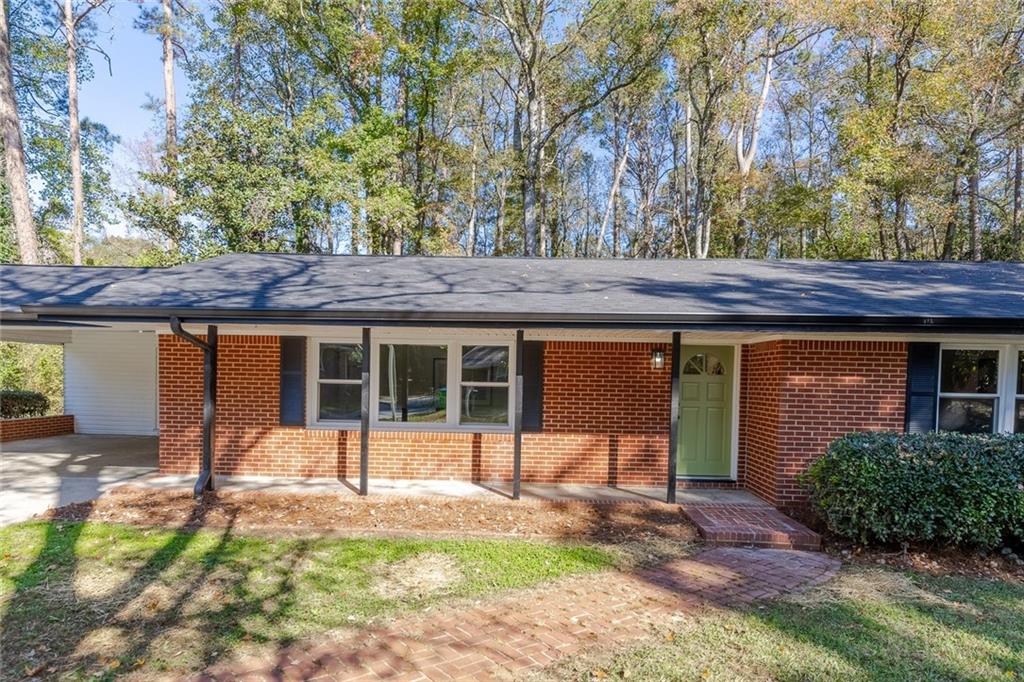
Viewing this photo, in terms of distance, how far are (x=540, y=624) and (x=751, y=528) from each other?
9.57 feet

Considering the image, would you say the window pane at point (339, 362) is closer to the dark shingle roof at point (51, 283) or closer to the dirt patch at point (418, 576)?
the dark shingle roof at point (51, 283)

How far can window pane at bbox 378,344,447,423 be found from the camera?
26.3ft

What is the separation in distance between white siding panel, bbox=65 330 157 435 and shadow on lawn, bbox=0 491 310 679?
729 centimetres

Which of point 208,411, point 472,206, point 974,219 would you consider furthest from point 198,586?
point 472,206

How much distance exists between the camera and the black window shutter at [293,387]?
788cm

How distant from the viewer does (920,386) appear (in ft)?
21.9

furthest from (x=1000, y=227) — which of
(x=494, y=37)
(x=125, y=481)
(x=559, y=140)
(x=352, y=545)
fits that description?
(x=125, y=481)

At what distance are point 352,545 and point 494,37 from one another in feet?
63.5

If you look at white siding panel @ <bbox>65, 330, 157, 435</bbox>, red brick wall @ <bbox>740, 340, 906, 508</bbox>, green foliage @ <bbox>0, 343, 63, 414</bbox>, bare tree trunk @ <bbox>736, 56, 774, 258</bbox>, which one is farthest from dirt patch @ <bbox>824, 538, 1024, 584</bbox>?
green foliage @ <bbox>0, 343, 63, 414</bbox>

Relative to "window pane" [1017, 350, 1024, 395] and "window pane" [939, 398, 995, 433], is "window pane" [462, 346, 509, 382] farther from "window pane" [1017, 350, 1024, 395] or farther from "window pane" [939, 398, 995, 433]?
"window pane" [1017, 350, 1024, 395]

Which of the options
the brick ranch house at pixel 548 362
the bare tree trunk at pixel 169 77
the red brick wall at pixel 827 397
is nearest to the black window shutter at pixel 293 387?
the brick ranch house at pixel 548 362

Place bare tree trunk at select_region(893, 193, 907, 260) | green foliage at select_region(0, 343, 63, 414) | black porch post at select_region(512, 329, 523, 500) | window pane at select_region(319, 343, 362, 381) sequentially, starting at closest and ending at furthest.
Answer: black porch post at select_region(512, 329, 523, 500), window pane at select_region(319, 343, 362, 381), green foliage at select_region(0, 343, 63, 414), bare tree trunk at select_region(893, 193, 907, 260)

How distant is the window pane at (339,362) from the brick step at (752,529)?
4.81m

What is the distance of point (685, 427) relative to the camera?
794 cm
